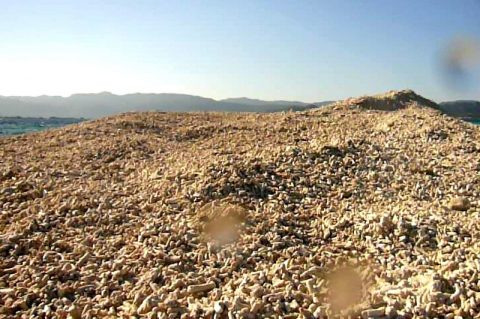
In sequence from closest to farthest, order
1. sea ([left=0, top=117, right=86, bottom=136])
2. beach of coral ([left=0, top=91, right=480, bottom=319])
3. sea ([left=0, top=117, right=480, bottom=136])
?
beach of coral ([left=0, top=91, right=480, bottom=319]) < sea ([left=0, top=117, right=480, bottom=136]) < sea ([left=0, top=117, right=86, bottom=136])

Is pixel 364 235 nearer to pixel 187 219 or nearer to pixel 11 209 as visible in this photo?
pixel 187 219

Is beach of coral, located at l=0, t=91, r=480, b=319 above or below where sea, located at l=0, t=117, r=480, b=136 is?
below

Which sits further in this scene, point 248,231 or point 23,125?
point 23,125

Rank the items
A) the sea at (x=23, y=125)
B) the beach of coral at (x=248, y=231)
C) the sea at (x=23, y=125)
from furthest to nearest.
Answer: the sea at (x=23, y=125) < the sea at (x=23, y=125) < the beach of coral at (x=248, y=231)

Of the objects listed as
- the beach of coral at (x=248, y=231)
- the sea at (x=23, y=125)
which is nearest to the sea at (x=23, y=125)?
the sea at (x=23, y=125)

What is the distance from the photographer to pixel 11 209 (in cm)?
499

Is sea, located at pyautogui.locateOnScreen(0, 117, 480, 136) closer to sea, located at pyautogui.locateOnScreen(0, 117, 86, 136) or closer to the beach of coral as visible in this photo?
sea, located at pyautogui.locateOnScreen(0, 117, 86, 136)

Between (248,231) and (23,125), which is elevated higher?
(23,125)

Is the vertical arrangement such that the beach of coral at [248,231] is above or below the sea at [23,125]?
below

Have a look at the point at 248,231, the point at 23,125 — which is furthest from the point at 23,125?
the point at 248,231

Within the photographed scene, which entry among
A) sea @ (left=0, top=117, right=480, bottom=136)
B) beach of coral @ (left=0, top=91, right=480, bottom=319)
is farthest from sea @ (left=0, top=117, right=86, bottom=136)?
beach of coral @ (left=0, top=91, right=480, bottom=319)

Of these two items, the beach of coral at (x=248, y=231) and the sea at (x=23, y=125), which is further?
the sea at (x=23, y=125)

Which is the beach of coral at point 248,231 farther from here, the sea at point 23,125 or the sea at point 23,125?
the sea at point 23,125

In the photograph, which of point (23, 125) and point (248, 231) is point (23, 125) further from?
point (248, 231)
